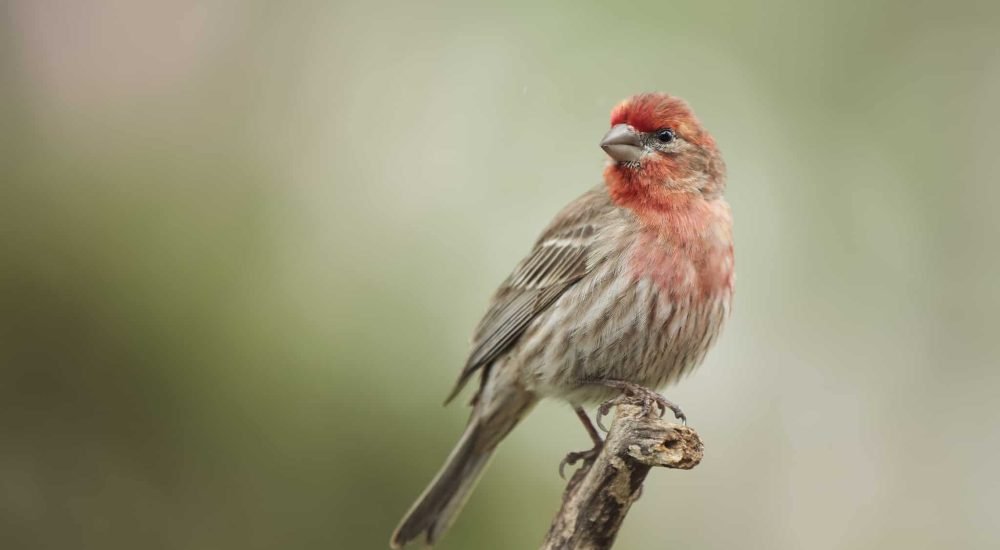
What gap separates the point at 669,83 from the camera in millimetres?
7879

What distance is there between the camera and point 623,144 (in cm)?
566

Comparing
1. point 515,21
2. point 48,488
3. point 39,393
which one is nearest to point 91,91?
point 39,393

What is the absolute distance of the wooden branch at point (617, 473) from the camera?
4.27m

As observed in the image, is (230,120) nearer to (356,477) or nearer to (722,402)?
(356,477)

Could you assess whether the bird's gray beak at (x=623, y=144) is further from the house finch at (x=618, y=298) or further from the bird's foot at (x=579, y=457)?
the bird's foot at (x=579, y=457)

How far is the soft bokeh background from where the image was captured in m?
6.18

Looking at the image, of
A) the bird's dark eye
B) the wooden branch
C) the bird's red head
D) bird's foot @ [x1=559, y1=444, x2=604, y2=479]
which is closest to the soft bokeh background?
bird's foot @ [x1=559, y1=444, x2=604, y2=479]

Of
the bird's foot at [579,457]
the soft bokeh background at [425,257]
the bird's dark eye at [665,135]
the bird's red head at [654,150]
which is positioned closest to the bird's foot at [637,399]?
the bird's foot at [579,457]

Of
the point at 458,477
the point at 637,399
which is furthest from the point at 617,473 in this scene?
the point at 458,477

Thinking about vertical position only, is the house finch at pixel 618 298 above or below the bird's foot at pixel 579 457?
above

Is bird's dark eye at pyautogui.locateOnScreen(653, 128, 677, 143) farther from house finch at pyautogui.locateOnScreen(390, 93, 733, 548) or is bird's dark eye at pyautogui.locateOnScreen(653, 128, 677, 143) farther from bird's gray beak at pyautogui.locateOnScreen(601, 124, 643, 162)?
bird's gray beak at pyautogui.locateOnScreen(601, 124, 643, 162)

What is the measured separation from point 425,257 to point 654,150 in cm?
181

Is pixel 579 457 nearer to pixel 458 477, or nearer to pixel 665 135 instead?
pixel 458 477

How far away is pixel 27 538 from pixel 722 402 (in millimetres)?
4221
